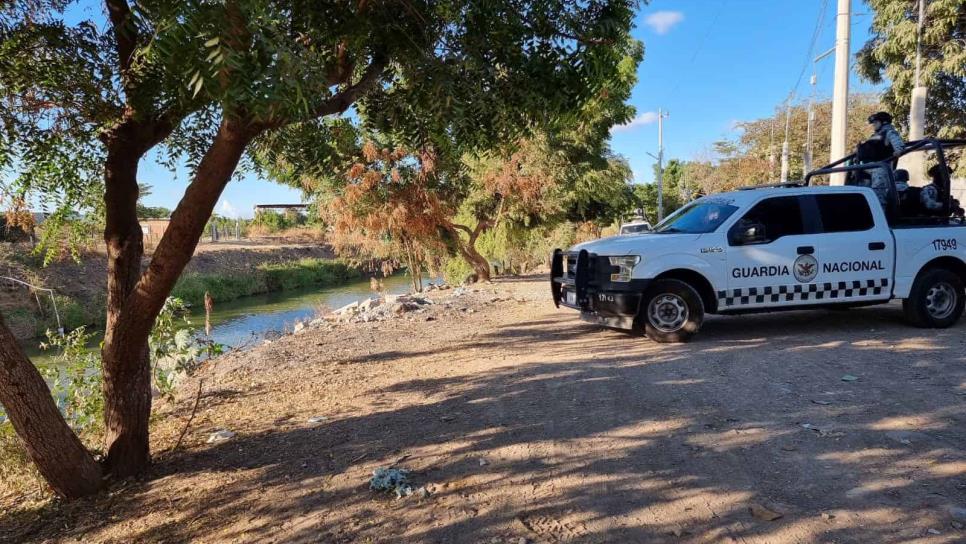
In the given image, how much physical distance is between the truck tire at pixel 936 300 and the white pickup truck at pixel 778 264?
0.01 meters

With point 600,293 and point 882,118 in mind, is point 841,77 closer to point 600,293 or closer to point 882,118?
point 882,118

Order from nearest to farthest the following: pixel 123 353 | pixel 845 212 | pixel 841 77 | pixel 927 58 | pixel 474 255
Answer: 1. pixel 123 353
2. pixel 845 212
3. pixel 841 77
4. pixel 927 58
5. pixel 474 255

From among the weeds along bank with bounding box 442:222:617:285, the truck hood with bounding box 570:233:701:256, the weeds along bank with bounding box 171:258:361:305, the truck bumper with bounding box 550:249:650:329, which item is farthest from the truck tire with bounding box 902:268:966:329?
the weeds along bank with bounding box 171:258:361:305

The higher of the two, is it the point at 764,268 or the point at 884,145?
the point at 884,145

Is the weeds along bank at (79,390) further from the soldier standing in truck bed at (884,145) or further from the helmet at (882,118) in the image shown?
the helmet at (882,118)

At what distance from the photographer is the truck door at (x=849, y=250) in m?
7.55

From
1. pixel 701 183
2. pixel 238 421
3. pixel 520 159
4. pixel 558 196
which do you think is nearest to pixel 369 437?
pixel 238 421

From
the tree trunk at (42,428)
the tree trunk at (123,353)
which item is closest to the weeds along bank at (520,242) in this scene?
the tree trunk at (123,353)

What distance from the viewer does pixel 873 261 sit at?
7.62m

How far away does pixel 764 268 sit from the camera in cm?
746

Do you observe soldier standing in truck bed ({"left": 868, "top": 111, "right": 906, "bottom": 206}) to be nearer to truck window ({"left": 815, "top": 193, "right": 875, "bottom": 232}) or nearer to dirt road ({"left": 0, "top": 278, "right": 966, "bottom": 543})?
truck window ({"left": 815, "top": 193, "right": 875, "bottom": 232})

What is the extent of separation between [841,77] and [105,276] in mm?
30559

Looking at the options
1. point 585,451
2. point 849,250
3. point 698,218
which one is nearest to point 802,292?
point 849,250

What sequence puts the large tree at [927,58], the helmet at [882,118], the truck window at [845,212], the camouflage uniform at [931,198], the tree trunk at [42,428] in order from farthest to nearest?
the large tree at [927,58] → the helmet at [882,118] → the camouflage uniform at [931,198] → the truck window at [845,212] → the tree trunk at [42,428]
